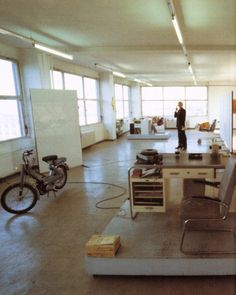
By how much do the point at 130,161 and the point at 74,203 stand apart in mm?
3236

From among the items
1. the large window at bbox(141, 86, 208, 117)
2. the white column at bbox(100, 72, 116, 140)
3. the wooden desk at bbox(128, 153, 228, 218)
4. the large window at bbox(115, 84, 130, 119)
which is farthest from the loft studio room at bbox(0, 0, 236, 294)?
the large window at bbox(141, 86, 208, 117)

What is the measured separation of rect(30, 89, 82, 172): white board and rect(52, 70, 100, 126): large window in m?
1.78

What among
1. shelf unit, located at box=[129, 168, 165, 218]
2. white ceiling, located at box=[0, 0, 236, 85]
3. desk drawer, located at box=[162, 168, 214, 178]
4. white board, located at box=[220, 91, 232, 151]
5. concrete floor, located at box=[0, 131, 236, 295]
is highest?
white ceiling, located at box=[0, 0, 236, 85]

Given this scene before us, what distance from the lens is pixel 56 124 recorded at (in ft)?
21.7

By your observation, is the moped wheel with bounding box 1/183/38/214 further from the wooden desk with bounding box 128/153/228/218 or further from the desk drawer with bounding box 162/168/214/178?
the desk drawer with bounding box 162/168/214/178

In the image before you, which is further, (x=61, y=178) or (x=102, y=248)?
(x=61, y=178)

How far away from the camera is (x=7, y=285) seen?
2451 millimetres

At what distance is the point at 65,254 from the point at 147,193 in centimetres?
116

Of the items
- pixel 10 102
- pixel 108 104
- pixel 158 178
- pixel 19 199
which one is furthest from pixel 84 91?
pixel 158 178

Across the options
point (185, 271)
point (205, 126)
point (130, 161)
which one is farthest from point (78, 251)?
point (205, 126)

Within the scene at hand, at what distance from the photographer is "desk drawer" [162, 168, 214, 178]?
3178 mm

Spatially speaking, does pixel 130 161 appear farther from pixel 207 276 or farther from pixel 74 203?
pixel 207 276

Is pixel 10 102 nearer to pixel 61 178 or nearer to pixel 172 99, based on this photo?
pixel 61 178

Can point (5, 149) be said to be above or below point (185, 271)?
above
